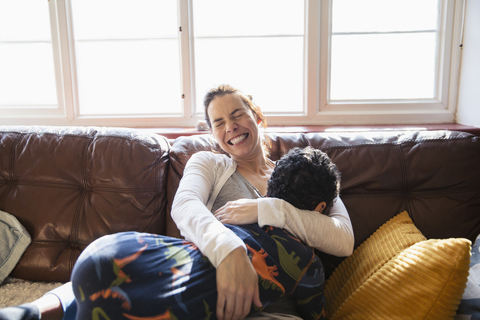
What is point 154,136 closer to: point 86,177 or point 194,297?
point 86,177

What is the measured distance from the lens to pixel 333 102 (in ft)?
7.02

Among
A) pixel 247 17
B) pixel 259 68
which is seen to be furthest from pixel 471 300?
pixel 247 17

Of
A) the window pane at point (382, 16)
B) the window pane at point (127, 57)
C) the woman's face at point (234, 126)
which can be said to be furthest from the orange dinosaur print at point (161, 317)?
the window pane at point (382, 16)

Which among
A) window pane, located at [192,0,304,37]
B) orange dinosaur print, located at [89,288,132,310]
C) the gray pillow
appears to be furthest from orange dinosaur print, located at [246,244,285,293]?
window pane, located at [192,0,304,37]

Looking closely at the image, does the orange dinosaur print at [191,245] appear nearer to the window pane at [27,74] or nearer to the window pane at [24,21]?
the window pane at [27,74]

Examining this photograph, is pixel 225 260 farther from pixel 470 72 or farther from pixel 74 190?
pixel 470 72

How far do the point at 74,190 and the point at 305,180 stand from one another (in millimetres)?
1023

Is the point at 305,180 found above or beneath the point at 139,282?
above

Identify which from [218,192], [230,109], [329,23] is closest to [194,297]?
[218,192]

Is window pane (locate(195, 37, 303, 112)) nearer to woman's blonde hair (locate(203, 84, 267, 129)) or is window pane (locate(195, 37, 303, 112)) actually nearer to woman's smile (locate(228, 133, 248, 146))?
woman's blonde hair (locate(203, 84, 267, 129))

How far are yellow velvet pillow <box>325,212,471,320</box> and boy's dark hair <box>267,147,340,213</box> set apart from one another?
0.30 meters

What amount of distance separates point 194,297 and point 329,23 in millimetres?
1868

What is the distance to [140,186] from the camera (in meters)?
1.41

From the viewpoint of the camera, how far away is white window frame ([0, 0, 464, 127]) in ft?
6.73
